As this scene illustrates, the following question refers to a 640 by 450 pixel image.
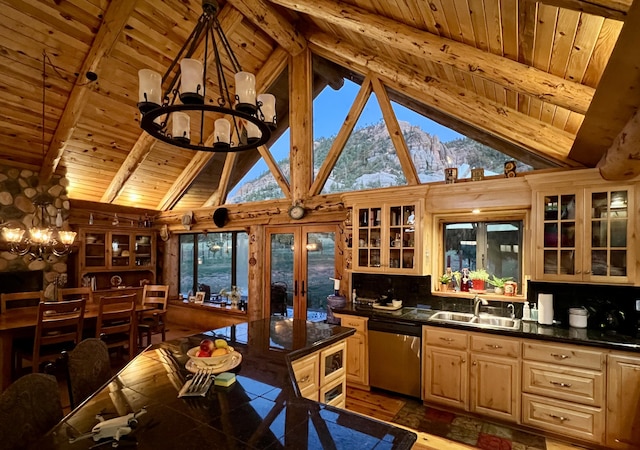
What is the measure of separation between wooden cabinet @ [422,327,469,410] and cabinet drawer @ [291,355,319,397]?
1.61 metres

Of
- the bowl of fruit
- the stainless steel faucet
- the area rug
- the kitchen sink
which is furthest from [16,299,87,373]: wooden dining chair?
the stainless steel faucet

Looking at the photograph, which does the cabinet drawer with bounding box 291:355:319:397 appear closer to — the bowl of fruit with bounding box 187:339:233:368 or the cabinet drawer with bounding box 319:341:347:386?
the cabinet drawer with bounding box 319:341:347:386

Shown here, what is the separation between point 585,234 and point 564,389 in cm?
144

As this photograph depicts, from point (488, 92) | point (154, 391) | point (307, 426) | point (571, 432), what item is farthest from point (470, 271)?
point (154, 391)

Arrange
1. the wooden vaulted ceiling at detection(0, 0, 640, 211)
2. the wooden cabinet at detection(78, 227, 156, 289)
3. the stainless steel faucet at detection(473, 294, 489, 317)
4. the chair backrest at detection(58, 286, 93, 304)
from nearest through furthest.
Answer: the wooden vaulted ceiling at detection(0, 0, 640, 211), the stainless steel faucet at detection(473, 294, 489, 317), the chair backrest at detection(58, 286, 93, 304), the wooden cabinet at detection(78, 227, 156, 289)

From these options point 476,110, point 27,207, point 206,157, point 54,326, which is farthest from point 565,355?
point 27,207

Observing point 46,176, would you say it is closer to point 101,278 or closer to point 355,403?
point 101,278

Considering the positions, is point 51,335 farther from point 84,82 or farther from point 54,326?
point 84,82

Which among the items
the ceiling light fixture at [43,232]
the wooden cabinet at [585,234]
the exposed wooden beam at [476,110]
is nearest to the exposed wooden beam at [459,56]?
the exposed wooden beam at [476,110]

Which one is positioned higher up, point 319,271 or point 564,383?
point 319,271

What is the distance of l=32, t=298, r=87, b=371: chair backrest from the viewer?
134 inches

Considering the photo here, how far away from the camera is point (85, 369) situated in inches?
75.9

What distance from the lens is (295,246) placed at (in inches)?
218

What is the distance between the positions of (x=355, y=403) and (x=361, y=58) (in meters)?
4.24
